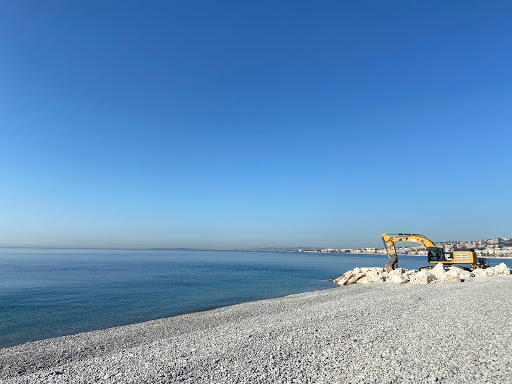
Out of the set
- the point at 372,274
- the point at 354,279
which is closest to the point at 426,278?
the point at 372,274

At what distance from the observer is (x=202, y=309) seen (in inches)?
907

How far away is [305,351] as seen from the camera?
9500 millimetres

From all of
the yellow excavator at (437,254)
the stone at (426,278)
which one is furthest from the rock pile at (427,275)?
the yellow excavator at (437,254)

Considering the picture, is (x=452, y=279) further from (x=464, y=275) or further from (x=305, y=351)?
(x=305, y=351)

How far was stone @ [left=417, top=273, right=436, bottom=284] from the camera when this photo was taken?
91.5ft

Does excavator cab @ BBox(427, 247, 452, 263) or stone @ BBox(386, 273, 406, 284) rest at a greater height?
excavator cab @ BBox(427, 247, 452, 263)

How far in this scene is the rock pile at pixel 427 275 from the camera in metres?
28.7

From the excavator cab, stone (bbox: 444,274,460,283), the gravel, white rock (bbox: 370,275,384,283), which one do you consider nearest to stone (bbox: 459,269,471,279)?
stone (bbox: 444,274,460,283)

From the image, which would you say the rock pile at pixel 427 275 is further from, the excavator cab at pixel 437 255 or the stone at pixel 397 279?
the excavator cab at pixel 437 255

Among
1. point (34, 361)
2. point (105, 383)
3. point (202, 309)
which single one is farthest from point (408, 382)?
point (202, 309)

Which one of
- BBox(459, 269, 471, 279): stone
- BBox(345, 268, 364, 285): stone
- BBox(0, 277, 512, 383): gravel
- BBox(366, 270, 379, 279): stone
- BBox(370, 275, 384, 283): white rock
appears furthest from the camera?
BBox(345, 268, 364, 285): stone

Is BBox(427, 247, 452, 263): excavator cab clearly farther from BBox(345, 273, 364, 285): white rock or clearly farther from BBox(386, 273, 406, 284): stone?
BBox(345, 273, 364, 285): white rock

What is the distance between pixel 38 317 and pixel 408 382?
893 inches

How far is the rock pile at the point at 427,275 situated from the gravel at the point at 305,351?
13.6 metres
